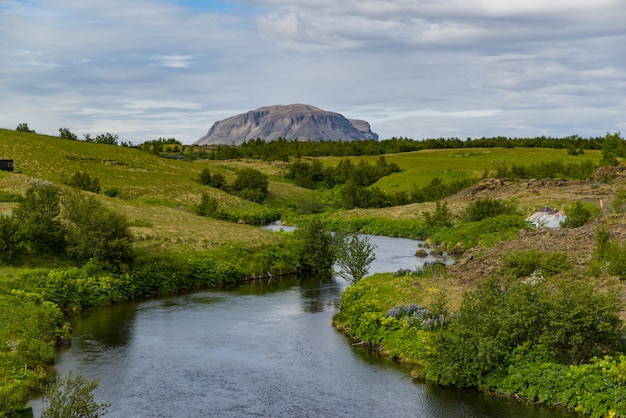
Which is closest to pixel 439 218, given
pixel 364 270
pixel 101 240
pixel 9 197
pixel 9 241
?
pixel 364 270

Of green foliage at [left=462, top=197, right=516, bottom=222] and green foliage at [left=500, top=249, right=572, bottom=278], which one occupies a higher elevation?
green foliage at [left=462, top=197, right=516, bottom=222]

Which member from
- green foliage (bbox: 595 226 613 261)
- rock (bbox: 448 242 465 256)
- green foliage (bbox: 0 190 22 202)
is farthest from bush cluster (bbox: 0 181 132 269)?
rock (bbox: 448 242 465 256)

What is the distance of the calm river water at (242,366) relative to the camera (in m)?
29.0

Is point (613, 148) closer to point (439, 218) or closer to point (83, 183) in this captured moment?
point (439, 218)

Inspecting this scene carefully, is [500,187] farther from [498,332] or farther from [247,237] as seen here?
[498,332]

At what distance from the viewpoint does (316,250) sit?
63.2 meters

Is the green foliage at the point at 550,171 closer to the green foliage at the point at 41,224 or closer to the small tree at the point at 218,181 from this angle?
the small tree at the point at 218,181

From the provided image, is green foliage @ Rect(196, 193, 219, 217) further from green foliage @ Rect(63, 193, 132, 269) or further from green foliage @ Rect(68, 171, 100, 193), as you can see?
green foliage @ Rect(63, 193, 132, 269)

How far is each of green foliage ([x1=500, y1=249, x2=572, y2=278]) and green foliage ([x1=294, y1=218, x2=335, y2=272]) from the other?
2306 centimetres

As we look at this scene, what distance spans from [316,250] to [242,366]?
28.8 m

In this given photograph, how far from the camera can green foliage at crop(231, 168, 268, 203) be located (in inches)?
4856

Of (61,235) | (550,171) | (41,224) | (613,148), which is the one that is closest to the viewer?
(41,224)

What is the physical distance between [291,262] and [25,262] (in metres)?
21.9

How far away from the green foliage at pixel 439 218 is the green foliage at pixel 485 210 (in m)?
2.63
